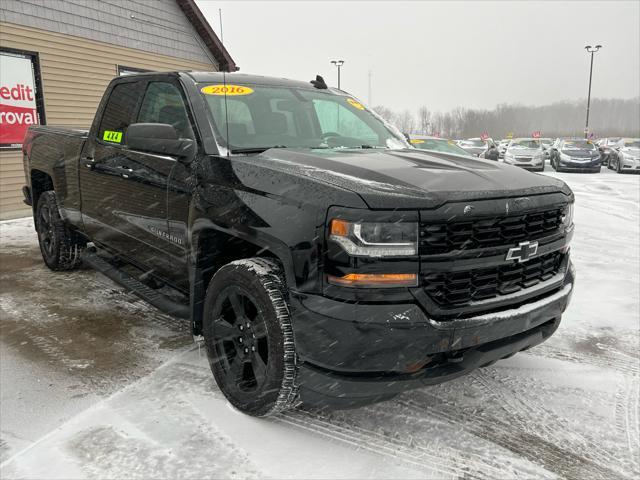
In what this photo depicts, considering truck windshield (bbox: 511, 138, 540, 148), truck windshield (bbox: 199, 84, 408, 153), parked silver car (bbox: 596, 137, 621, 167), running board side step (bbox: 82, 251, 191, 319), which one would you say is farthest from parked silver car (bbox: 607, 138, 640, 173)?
running board side step (bbox: 82, 251, 191, 319)

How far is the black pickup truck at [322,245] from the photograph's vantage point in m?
2.20

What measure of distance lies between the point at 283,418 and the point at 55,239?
12.2 feet

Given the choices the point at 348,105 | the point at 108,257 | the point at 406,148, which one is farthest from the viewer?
the point at 108,257

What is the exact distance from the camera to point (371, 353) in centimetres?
218

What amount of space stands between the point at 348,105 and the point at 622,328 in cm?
280

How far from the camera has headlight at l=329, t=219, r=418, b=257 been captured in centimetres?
218

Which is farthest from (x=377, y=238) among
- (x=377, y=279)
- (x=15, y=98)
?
(x=15, y=98)

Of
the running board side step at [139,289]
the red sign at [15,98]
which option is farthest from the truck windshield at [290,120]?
the red sign at [15,98]

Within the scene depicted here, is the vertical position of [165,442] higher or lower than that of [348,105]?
lower

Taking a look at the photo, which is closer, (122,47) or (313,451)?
(313,451)

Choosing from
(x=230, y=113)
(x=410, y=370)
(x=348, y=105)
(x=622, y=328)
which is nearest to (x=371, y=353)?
(x=410, y=370)

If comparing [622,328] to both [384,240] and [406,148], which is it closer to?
[406,148]

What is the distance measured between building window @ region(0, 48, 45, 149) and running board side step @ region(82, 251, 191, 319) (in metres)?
6.84

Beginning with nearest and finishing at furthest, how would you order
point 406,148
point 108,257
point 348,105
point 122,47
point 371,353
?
point 371,353 < point 406,148 < point 348,105 < point 108,257 < point 122,47
